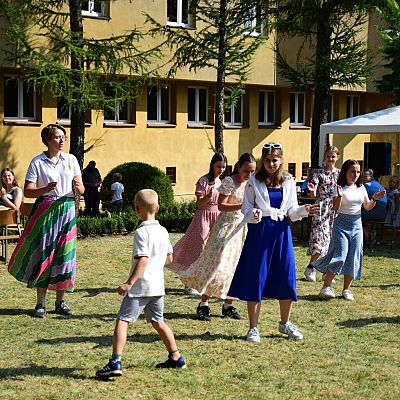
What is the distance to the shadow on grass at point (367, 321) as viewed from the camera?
9.91m

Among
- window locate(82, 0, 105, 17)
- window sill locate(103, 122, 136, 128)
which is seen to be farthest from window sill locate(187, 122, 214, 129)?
window locate(82, 0, 105, 17)

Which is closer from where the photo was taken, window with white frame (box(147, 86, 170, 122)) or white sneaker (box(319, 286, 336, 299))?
white sneaker (box(319, 286, 336, 299))

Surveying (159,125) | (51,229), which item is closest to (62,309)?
(51,229)

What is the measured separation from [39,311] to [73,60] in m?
12.0

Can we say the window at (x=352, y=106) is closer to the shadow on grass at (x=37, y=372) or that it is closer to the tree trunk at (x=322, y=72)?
the tree trunk at (x=322, y=72)

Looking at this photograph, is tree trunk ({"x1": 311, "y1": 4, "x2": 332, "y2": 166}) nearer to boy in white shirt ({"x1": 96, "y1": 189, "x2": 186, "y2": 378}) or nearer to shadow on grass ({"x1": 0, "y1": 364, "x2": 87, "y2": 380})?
boy in white shirt ({"x1": 96, "y1": 189, "x2": 186, "y2": 378})

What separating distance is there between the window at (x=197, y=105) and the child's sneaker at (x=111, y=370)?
24.1 m

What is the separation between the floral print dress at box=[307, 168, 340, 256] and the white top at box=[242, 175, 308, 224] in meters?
4.72

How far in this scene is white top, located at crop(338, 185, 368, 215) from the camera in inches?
454

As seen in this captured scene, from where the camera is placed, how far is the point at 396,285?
42.7 ft

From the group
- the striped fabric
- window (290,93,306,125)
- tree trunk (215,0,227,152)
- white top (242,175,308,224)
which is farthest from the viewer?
window (290,93,306,125)

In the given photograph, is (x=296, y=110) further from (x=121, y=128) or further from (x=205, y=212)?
(x=205, y=212)

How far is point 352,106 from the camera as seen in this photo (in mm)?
38719

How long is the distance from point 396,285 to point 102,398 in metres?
7.12
